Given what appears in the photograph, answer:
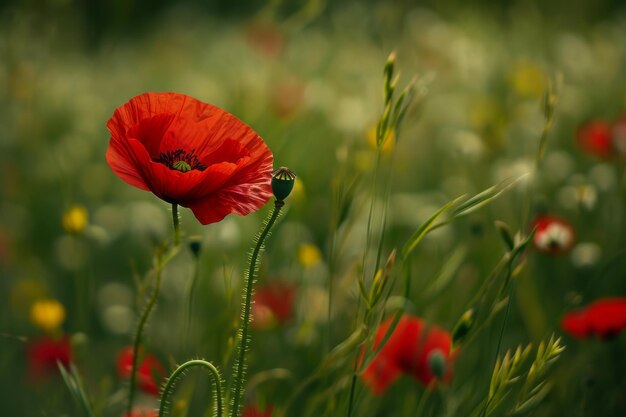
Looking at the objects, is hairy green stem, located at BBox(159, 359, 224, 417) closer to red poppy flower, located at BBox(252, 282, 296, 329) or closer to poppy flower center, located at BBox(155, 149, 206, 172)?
poppy flower center, located at BBox(155, 149, 206, 172)

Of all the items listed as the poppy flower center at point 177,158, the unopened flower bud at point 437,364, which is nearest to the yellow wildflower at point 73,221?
the poppy flower center at point 177,158

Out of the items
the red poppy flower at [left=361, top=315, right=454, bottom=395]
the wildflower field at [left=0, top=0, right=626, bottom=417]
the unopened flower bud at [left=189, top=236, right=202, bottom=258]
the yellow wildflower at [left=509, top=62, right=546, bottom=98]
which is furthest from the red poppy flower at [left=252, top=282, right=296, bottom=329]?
the yellow wildflower at [left=509, top=62, right=546, bottom=98]

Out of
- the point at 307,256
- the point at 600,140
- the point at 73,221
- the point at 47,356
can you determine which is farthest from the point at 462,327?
the point at 600,140

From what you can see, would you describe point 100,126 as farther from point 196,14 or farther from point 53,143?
point 196,14

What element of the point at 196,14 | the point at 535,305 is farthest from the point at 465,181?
the point at 196,14

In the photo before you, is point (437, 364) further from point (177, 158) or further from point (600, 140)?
point (600, 140)

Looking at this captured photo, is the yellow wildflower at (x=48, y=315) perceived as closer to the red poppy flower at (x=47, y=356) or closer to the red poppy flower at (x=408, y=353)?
the red poppy flower at (x=47, y=356)
